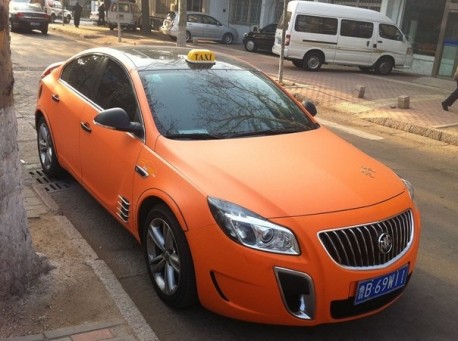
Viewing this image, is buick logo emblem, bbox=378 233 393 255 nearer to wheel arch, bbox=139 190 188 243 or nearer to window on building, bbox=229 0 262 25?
wheel arch, bbox=139 190 188 243

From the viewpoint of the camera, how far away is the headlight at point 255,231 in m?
2.71

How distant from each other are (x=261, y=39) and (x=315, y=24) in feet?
18.8

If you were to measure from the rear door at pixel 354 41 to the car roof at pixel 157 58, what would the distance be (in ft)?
46.4

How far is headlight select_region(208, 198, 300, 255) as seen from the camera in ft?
8.90

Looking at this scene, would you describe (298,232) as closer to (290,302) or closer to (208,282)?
(290,302)

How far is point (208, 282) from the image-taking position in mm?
2877

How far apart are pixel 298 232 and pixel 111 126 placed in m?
1.63

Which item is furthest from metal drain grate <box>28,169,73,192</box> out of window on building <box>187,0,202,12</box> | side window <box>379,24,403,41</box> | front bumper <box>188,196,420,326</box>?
window on building <box>187,0,202,12</box>

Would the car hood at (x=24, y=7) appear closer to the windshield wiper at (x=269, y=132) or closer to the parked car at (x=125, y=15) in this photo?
the parked car at (x=125, y=15)

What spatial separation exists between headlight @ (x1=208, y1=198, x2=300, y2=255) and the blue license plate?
443mm

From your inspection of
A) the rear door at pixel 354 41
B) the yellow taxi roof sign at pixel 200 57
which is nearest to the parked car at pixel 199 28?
the rear door at pixel 354 41

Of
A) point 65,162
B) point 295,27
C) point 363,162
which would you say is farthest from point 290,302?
point 295,27

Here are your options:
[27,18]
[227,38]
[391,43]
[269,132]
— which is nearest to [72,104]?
[269,132]

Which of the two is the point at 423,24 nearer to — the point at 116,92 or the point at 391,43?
the point at 391,43
